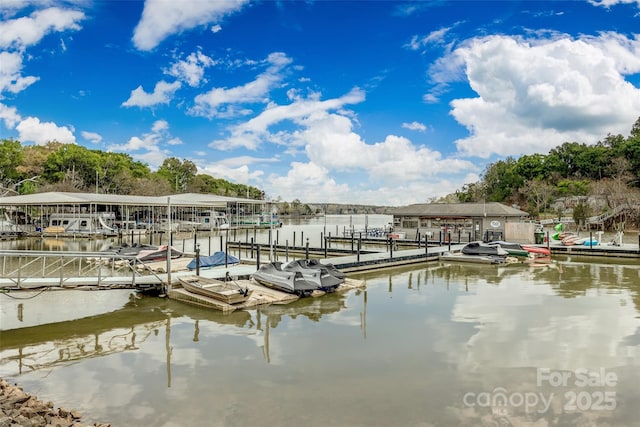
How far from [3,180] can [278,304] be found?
2726 inches

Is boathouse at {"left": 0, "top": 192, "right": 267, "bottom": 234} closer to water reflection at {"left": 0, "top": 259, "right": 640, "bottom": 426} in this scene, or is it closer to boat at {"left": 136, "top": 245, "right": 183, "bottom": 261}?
boat at {"left": 136, "top": 245, "right": 183, "bottom": 261}

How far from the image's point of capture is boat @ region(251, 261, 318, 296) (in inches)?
639

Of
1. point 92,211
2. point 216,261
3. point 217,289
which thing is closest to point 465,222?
point 216,261

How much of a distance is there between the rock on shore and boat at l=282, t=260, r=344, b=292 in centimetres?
1045

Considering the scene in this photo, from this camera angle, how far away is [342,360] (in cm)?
977

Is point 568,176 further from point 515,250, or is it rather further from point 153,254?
point 153,254

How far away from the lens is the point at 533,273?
22109 millimetres

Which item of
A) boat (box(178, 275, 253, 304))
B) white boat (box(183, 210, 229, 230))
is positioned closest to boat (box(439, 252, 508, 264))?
boat (box(178, 275, 253, 304))

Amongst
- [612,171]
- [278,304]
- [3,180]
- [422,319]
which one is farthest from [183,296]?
[612,171]

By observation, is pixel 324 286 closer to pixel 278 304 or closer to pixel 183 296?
pixel 278 304

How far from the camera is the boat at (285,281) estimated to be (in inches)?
639

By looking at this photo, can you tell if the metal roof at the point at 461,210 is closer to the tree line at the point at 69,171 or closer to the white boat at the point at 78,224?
the white boat at the point at 78,224

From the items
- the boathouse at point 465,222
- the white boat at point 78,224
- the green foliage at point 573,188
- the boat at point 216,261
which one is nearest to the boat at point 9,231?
the white boat at point 78,224

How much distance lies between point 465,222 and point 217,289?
25851 millimetres
